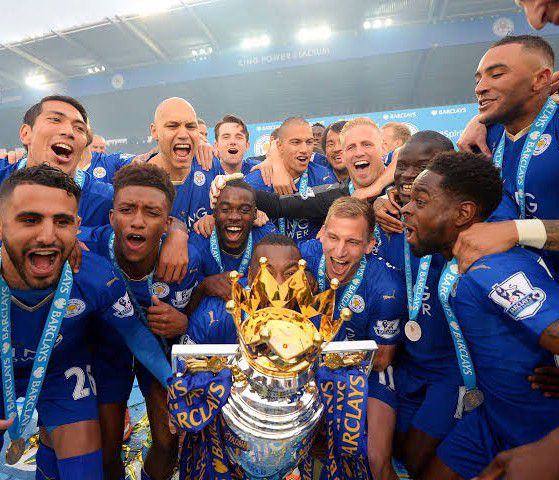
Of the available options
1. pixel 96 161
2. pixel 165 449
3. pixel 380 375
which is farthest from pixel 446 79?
pixel 165 449

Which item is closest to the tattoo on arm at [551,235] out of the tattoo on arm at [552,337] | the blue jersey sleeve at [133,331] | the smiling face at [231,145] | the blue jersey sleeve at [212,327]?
the tattoo on arm at [552,337]

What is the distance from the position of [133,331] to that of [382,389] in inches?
58.7

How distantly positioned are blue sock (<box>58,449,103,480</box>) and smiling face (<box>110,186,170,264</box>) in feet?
3.30

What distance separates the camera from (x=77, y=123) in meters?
2.60

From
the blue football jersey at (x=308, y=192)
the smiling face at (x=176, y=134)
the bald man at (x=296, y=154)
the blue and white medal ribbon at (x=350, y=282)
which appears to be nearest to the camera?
the blue and white medal ribbon at (x=350, y=282)

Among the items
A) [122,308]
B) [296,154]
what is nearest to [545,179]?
[296,154]

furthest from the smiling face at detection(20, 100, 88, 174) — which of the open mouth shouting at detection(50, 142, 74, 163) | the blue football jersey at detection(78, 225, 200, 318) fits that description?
the blue football jersey at detection(78, 225, 200, 318)

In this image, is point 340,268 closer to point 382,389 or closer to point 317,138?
point 382,389

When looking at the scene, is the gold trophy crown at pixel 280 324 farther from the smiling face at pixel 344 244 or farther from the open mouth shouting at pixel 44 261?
the smiling face at pixel 344 244

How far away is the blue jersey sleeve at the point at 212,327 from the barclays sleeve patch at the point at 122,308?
13.7 inches

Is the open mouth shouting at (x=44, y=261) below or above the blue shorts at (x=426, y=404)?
above

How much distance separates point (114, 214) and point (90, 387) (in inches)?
37.3

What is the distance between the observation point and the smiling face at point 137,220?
2199 mm

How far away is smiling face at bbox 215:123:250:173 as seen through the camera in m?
4.71
